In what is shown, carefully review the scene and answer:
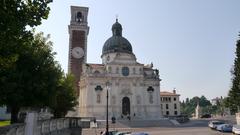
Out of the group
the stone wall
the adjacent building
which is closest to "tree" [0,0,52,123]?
the stone wall

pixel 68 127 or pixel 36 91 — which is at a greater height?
pixel 36 91

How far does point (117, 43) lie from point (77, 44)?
11058 millimetres

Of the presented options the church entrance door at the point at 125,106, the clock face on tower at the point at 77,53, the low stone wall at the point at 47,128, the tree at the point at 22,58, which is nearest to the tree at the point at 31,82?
the tree at the point at 22,58

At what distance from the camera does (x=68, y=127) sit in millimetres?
29469

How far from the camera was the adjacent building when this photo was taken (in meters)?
99.0

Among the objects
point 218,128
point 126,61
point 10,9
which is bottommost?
point 218,128

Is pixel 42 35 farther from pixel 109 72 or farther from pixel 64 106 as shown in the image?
pixel 109 72

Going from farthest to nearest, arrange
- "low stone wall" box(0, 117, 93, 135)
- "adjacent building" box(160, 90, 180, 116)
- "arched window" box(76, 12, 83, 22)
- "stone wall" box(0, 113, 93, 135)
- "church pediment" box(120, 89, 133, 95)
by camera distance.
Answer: "adjacent building" box(160, 90, 180, 116), "arched window" box(76, 12, 83, 22), "church pediment" box(120, 89, 133, 95), "stone wall" box(0, 113, 93, 135), "low stone wall" box(0, 117, 93, 135)

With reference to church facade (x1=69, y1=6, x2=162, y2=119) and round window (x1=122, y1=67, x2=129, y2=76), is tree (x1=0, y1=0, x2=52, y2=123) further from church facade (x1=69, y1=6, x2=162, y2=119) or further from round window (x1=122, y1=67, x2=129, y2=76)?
round window (x1=122, y1=67, x2=129, y2=76)

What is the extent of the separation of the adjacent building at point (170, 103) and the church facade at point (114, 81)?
26.2 m

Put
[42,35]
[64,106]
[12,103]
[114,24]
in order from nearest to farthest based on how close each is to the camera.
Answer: [12,103], [42,35], [64,106], [114,24]

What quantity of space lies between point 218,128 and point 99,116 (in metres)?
34.1

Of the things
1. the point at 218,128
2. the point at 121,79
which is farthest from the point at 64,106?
the point at 121,79

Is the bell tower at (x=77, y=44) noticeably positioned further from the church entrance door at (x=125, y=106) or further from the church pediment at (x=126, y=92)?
the church entrance door at (x=125, y=106)
